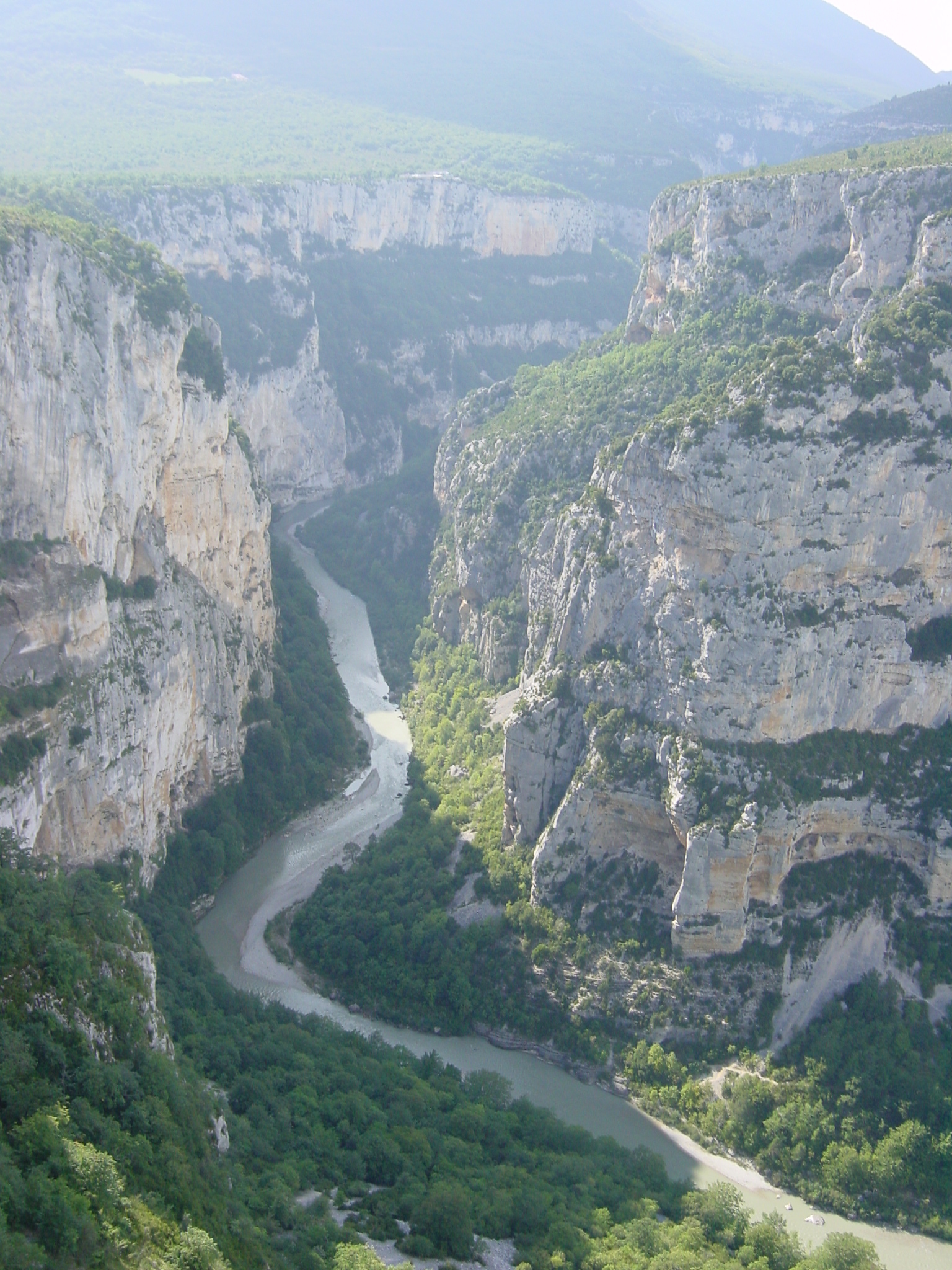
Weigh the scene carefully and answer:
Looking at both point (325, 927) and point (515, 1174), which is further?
point (325, 927)

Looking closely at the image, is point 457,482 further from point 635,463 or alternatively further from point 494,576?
point 635,463

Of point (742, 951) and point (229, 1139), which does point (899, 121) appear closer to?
point (742, 951)

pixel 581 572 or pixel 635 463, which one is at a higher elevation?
pixel 635 463

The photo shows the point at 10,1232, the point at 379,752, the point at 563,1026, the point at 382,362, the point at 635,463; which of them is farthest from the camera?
the point at 382,362

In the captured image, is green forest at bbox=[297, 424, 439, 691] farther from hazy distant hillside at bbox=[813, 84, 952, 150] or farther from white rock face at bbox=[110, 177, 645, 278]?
hazy distant hillside at bbox=[813, 84, 952, 150]

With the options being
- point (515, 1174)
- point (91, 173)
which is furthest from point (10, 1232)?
point (91, 173)

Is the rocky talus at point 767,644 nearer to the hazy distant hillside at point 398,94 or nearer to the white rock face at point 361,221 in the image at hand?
the white rock face at point 361,221
